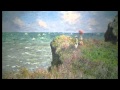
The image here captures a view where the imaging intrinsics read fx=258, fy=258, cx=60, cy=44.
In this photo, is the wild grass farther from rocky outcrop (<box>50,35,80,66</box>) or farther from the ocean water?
the ocean water

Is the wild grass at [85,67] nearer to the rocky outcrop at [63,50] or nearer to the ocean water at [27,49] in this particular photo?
the rocky outcrop at [63,50]

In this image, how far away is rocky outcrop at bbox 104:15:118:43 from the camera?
5933 mm

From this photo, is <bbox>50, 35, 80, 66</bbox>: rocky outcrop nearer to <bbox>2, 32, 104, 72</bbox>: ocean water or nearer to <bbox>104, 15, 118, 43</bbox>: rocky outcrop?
<bbox>2, 32, 104, 72</bbox>: ocean water

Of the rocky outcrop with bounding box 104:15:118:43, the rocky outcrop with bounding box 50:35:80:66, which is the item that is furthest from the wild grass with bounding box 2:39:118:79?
the rocky outcrop with bounding box 104:15:118:43

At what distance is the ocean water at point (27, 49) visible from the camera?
19.5 feet

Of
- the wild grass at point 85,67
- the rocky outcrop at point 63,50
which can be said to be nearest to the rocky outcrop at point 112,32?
the wild grass at point 85,67

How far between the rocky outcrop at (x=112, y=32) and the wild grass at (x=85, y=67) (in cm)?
12

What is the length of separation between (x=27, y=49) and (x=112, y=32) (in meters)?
2.01

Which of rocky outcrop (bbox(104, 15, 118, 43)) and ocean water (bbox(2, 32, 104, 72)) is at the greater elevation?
rocky outcrop (bbox(104, 15, 118, 43))

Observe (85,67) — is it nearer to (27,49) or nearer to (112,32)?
(112,32)

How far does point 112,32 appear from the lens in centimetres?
596

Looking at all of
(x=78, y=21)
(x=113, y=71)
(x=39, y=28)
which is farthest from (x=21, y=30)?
(x=113, y=71)

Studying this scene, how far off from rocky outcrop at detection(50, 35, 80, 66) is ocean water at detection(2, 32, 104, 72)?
94 mm
